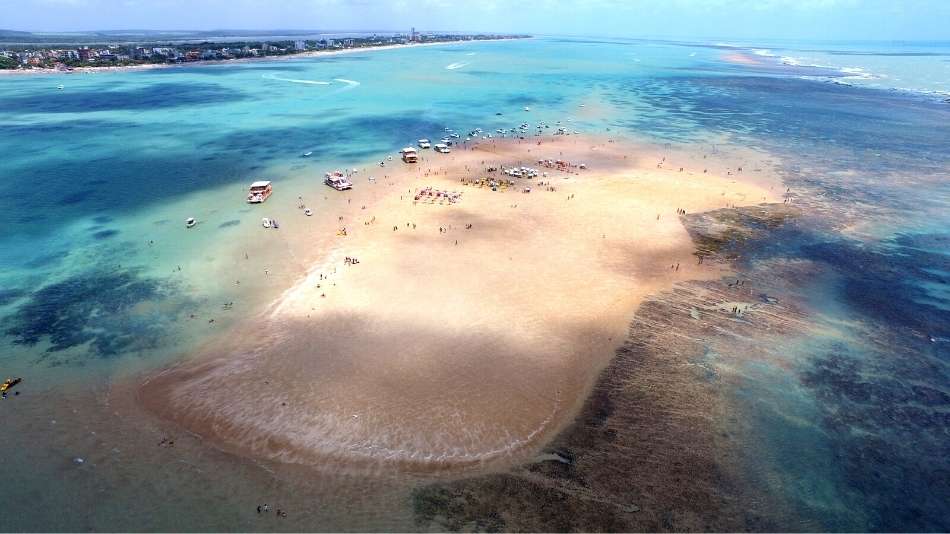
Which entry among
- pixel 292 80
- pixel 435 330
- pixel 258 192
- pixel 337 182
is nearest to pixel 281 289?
pixel 435 330

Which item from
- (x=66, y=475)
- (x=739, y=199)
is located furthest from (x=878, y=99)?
(x=66, y=475)

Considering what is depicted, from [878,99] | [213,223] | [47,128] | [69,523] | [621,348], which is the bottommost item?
[69,523]

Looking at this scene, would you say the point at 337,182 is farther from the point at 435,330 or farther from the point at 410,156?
the point at 435,330

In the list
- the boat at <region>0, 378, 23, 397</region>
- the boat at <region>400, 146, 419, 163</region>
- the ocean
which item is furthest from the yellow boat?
the boat at <region>400, 146, 419, 163</region>

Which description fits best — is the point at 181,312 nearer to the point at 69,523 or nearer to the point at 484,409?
the point at 69,523

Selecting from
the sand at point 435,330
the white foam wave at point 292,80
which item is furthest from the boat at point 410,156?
the white foam wave at point 292,80

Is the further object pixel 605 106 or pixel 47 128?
pixel 605 106
